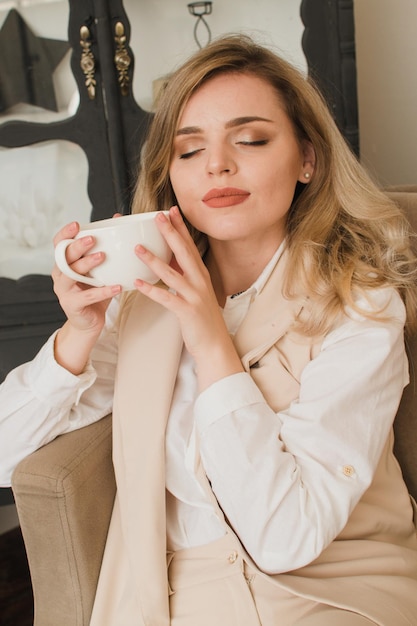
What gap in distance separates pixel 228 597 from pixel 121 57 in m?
1.20

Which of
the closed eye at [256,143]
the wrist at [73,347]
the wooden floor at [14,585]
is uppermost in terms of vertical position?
the closed eye at [256,143]

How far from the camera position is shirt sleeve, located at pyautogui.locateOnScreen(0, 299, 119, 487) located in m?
1.08

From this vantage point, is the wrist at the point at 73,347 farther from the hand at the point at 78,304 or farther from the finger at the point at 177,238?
the finger at the point at 177,238

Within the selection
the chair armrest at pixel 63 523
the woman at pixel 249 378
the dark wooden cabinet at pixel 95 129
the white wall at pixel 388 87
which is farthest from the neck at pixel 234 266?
the white wall at pixel 388 87

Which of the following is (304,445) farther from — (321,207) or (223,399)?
(321,207)

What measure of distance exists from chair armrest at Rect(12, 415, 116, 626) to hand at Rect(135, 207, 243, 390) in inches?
9.1

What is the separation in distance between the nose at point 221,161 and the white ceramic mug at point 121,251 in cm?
14

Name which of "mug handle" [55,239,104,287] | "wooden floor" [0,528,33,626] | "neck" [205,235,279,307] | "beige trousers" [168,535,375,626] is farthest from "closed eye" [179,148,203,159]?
"wooden floor" [0,528,33,626]

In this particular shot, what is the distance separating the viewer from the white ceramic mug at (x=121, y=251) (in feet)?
2.85

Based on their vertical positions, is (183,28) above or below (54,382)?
above

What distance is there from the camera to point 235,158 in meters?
1.05

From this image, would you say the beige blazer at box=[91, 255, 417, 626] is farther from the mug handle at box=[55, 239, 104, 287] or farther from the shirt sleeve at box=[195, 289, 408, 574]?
the mug handle at box=[55, 239, 104, 287]

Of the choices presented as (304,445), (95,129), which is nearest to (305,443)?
(304,445)

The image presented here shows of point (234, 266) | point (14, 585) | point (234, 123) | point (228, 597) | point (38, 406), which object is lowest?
point (14, 585)
